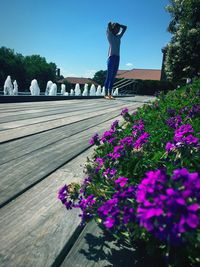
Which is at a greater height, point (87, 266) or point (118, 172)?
point (118, 172)

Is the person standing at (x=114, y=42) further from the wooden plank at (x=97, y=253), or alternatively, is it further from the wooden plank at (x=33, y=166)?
the wooden plank at (x=97, y=253)

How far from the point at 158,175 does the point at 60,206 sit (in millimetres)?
975

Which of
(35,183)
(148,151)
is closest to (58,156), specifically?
(35,183)

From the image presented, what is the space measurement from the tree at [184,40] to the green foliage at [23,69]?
47222 mm

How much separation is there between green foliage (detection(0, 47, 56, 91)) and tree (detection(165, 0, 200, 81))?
4722 cm

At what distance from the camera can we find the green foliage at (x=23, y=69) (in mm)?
64875

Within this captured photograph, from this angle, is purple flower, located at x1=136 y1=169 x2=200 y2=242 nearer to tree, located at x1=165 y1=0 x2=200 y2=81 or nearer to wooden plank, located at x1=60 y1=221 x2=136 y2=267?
wooden plank, located at x1=60 y1=221 x2=136 y2=267

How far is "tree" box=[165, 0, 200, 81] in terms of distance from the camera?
1420 centimetres

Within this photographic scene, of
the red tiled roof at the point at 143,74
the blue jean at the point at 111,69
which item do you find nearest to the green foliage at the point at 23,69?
the red tiled roof at the point at 143,74

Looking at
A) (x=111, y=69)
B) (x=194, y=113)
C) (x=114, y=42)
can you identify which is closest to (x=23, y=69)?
(x=111, y=69)

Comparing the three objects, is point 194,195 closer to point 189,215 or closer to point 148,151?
point 189,215

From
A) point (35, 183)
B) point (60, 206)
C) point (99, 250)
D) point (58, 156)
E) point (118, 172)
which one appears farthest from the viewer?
point (58, 156)

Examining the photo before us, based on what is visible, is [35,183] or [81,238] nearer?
[81,238]

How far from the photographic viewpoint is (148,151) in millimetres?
1577
